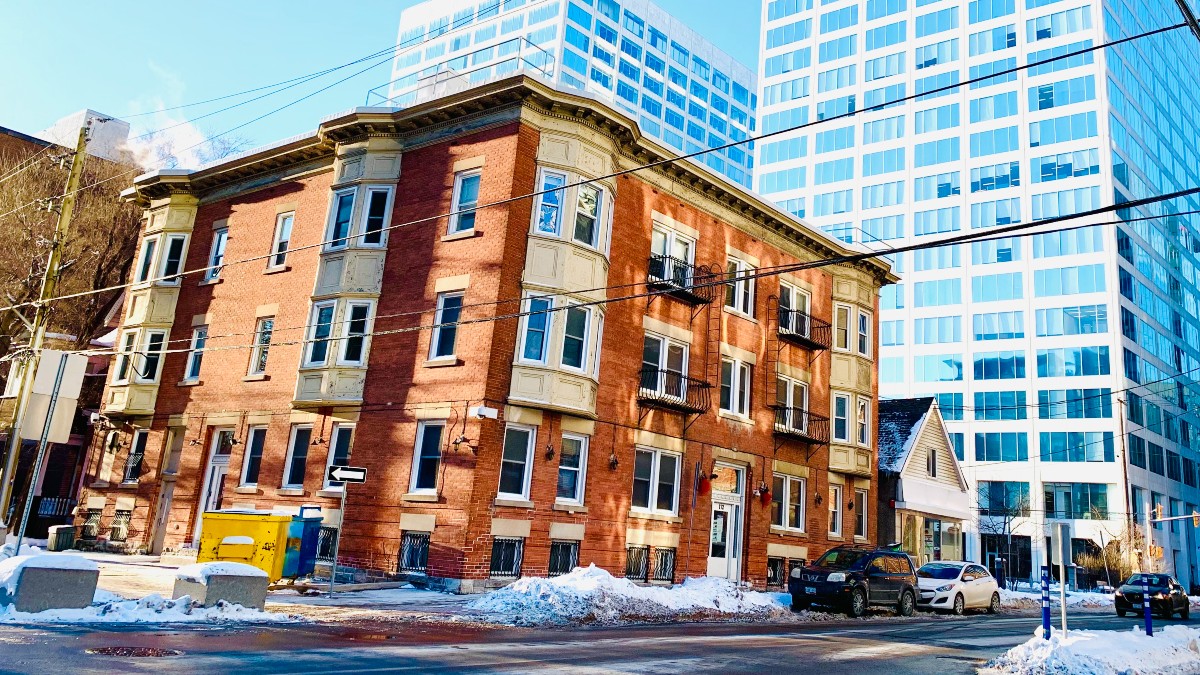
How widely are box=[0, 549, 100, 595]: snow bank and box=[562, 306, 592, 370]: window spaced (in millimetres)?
12290

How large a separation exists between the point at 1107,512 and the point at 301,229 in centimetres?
5874

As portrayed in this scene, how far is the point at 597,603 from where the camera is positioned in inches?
693

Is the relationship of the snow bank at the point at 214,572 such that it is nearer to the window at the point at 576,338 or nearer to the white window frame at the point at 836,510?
the window at the point at 576,338

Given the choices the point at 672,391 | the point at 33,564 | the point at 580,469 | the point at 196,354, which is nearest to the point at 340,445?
the point at 580,469

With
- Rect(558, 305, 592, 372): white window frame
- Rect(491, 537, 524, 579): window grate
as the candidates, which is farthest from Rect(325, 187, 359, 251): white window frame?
Rect(491, 537, 524, 579): window grate

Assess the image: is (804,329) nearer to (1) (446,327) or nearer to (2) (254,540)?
(1) (446,327)

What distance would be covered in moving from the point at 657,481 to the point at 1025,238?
58.1 m

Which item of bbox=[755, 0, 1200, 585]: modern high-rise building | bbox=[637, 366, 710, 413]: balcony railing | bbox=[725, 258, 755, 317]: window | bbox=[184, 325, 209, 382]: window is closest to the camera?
bbox=[637, 366, 710, 413]: balcony railing

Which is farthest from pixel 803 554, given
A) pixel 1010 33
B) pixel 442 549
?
pixel 1010 33

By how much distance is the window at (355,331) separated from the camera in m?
24.2

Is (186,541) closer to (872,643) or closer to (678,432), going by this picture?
(678,432)

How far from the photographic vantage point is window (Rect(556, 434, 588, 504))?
23.0 meters

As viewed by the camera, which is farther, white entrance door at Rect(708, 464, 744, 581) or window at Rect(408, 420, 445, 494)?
white entrance door at Rect(708, 464, 744, 581)

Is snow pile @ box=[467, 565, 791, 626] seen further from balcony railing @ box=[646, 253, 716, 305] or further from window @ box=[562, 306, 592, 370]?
balcony railing @ box=[646, 253, 716, 305]
